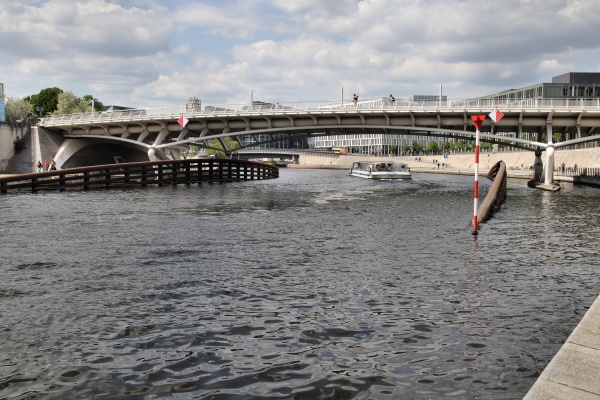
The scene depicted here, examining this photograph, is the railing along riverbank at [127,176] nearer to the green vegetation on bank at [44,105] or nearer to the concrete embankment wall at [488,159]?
the green vegetation on bank at [44,105]

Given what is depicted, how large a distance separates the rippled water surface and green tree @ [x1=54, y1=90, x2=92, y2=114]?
3841 inches

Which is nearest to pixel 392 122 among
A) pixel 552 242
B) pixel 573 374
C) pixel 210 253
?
pixel 552 242

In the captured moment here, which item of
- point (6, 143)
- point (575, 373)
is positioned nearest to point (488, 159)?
point (6, 143)

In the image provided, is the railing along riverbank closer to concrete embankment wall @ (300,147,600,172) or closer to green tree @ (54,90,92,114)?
concrete embankment wall @ (300,147,600,172)

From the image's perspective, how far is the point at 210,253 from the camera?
14.2m

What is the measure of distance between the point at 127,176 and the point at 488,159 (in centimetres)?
8496

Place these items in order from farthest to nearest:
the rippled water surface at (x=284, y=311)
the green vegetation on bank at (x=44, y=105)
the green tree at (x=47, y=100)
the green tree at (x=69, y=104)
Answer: the green tree at (x=47, y=100)
the green tree at (x=69, y=104)
the green vegetation on bank at (x=44, y=105)
the rippled water surface at (x=284, y=311)

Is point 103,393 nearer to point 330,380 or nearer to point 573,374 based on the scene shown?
point 330,380

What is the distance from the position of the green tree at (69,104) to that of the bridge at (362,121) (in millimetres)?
37088

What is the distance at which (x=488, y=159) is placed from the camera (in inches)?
4392

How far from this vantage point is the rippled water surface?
6176 millimetres

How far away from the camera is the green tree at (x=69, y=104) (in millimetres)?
107125

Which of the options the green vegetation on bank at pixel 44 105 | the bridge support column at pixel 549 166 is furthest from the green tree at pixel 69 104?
the bridge support column at pixel 549 166

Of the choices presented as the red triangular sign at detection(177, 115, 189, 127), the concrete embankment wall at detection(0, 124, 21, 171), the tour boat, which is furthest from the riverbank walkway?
the concrete embankment wall at detection(0, 124, 21, 171)
